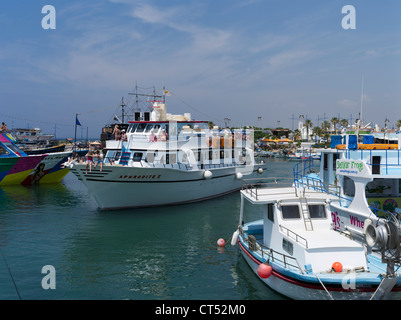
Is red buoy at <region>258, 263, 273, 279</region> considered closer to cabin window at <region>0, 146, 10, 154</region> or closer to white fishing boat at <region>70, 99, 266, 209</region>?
white fishing boat at <region>70, 99, 266, 209</region>

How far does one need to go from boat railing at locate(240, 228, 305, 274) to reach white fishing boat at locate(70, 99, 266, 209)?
12.0 metres

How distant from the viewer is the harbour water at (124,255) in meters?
13.6

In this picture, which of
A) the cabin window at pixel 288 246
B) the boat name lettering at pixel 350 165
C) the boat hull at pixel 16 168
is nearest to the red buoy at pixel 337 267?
the cabin window at pixel 288 246

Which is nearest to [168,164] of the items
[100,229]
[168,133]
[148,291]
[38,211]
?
[168,133]

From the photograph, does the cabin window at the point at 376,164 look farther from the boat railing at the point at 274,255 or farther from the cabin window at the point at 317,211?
the boat railing at the point at 274,255

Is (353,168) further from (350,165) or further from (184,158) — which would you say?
(184,158)

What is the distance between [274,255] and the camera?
45.7ft

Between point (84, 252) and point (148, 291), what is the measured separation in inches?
233

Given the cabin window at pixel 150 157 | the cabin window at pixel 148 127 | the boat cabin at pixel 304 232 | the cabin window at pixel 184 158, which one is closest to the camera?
the boat cabin at pixel 304 232

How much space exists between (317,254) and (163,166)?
58.9ft

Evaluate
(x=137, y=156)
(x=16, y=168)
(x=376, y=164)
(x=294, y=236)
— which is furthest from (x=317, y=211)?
(x=16, y=168)

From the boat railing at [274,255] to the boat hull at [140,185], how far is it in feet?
38.6

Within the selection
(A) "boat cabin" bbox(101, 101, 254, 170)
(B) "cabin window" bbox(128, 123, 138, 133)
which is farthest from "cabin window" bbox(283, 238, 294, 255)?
(B) "cabin window" bbox(128, 123, 138, 133)
